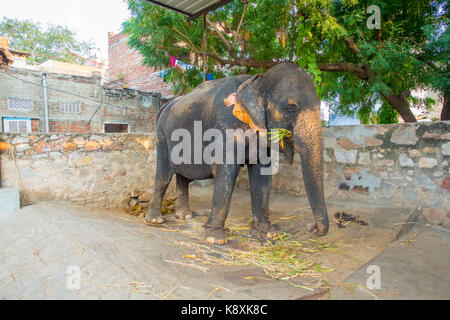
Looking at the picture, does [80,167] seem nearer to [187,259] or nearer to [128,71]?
[187,259]

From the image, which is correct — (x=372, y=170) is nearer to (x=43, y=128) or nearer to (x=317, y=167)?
(x=317, y=167)

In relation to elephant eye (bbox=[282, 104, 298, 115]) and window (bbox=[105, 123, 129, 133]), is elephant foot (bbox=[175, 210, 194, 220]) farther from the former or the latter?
window (bbox=[105, 123, 129, 133])

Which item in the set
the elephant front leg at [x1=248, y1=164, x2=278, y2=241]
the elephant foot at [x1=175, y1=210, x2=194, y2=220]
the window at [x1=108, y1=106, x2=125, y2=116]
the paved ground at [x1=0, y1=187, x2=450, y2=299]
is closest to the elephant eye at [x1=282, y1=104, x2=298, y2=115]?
the elephant front leg at [x1=248, y1=164, x2=278, y2=241]

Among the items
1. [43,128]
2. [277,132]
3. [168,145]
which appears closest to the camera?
[277,132]

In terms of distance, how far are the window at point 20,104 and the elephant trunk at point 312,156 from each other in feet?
34.0

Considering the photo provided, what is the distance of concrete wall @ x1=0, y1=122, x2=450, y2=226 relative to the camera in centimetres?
394

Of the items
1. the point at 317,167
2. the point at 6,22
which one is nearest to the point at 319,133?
the point at 317,167

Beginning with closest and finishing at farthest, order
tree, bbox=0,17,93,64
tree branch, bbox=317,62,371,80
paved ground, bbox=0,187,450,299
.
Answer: paved ground, bbox=0,187,450,299 < tree branch, bbox=317,62,371,80 < tree, bbox=0,17,93,64

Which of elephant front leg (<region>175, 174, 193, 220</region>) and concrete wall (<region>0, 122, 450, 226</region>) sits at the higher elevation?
concrete wall (<region>0, 122, 450, 226</region>)

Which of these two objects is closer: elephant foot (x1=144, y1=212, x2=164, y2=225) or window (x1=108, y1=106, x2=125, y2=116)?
elephant foot (x1=144, y1=212, x2=164, y2=225)

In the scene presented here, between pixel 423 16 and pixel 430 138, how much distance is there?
3.33m

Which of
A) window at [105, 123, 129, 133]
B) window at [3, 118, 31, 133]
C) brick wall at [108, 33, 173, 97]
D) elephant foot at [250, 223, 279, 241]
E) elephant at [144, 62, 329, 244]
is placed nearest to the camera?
elephant at [144, 62, 329, 244]

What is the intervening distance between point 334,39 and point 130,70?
11.9 m

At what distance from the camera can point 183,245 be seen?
3266 mm
